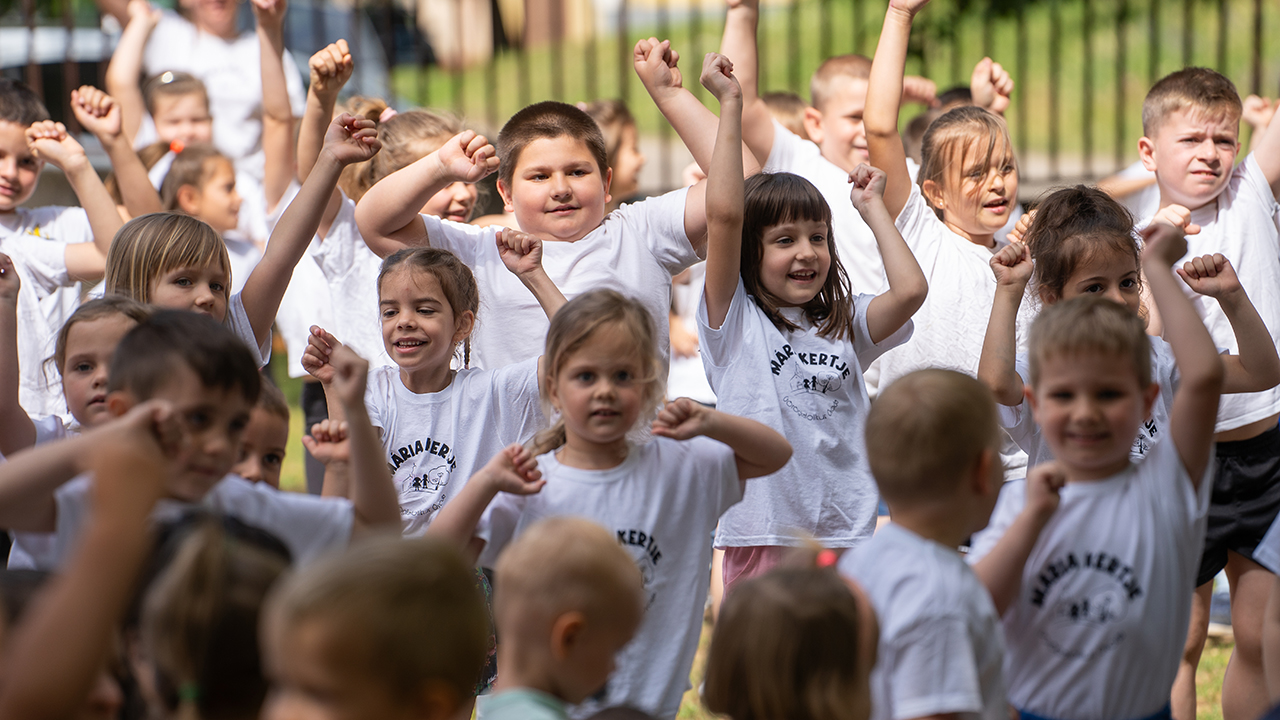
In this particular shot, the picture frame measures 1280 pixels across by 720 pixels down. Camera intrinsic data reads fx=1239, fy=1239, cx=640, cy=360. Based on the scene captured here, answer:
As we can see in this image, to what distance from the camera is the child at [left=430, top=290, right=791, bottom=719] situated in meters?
2.98

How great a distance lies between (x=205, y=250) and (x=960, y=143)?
2.64 metres

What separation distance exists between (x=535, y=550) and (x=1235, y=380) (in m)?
2.17

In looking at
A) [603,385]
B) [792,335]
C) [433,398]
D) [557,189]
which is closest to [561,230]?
[557,189]

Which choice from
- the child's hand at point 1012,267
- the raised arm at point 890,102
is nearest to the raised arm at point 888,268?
the child's hand at point 1012,267

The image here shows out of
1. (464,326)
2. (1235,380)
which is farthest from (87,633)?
(1235,380)

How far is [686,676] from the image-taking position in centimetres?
312

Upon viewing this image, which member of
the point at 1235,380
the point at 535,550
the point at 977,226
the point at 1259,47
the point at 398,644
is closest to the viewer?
the point at 398,644

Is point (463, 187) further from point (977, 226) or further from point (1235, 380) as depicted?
point (1235, 380)

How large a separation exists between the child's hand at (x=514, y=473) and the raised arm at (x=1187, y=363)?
1.42 meters

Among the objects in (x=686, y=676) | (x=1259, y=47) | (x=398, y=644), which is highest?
(x=1259, y=47)

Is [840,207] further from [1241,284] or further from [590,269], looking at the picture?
[1241,284]

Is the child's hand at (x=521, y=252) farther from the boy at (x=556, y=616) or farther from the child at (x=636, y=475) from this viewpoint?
the boy at (x=556, y=616)

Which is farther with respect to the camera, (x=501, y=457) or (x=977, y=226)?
(x=977, y=226)

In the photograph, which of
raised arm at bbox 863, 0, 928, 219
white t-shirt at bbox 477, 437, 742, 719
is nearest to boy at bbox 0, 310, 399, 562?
white t-shirt at bbox 477, 437, 742, 719
